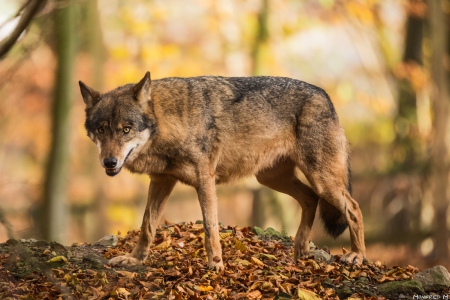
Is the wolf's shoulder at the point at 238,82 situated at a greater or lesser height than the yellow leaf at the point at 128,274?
greater

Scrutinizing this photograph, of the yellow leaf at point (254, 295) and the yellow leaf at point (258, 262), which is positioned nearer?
the yellow leaf at point (254, 295)

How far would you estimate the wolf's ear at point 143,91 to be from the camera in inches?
243

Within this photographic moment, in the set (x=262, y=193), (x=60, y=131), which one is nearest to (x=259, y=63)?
(x=262, y=193)

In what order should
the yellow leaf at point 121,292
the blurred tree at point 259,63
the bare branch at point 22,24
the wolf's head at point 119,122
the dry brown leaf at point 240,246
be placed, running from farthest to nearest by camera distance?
the blurred tree at point 259,63
the dry brown leaf at point 240,246
the wolf's head at point 119,122
the yellow leaf at point 121,292
the bare branch at point 22,24

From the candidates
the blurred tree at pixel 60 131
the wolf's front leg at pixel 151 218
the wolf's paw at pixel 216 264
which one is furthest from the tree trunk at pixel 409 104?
the wolf's paw at pixel 216 264

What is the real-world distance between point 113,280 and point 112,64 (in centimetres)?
1425

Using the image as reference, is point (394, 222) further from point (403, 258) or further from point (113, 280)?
point (113, 280)

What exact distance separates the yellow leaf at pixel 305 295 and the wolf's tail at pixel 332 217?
1.74m

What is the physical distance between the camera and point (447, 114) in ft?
41.3

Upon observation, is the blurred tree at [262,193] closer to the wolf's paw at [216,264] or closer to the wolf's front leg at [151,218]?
the wolf's front leg at [151,218]

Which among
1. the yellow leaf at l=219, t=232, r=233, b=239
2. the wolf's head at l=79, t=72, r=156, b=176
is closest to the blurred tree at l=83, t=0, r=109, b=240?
the yellow leaf at l=219, t=232, r=233, b=239

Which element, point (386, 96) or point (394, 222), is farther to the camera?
point (386, 96)

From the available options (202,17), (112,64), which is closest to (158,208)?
(112,64)

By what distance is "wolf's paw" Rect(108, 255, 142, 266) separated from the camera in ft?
20.8
